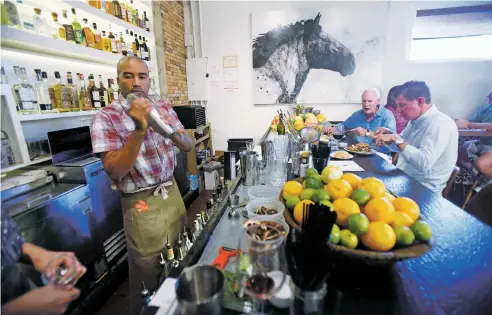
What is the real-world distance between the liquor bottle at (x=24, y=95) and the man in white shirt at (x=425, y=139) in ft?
8.80

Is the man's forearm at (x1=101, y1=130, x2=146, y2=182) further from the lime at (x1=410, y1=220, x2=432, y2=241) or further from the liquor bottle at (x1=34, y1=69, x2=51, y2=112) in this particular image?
the liquor bottle at (x1=34, y1=69, x2=51, y2=112)

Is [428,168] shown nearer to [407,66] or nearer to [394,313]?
[394,313]

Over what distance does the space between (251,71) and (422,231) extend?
14.2ft

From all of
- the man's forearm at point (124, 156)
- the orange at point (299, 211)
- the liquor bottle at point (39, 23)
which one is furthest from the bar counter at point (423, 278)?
the liquor bottle at point (39, 23)

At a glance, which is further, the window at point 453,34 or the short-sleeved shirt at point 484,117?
the window at point 453,34

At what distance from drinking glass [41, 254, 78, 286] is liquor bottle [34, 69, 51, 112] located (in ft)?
6.04

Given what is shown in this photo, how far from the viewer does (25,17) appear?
1.94 metres

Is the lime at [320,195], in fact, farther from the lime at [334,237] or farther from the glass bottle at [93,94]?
the glass bottle at [93,94]

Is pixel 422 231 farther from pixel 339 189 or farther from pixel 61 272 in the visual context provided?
pixel 61 272

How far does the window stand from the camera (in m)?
3.84

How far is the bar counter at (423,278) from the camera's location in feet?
2.06

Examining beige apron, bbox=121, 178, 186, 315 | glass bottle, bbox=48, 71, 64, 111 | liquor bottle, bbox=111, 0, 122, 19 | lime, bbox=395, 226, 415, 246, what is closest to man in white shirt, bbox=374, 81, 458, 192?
lime, bbox=395, 226, 415, 246

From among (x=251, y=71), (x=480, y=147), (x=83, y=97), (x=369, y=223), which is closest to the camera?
(x=369, y=223)

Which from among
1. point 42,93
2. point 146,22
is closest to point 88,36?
point 42,93
